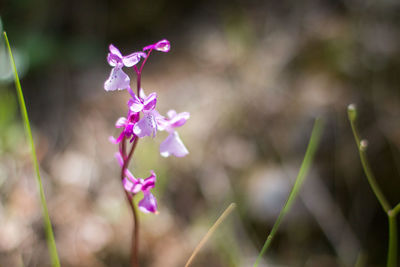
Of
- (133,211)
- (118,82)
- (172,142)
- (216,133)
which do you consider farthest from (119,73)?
(216,133)

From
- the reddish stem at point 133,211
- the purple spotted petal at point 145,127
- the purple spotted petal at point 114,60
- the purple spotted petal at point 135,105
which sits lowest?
the reddish stem at point 133,211

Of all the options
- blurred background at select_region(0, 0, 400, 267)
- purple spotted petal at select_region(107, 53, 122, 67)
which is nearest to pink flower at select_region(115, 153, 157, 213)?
purple spotted petal at select_region(107, 53, 122, 67)

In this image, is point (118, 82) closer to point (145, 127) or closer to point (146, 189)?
point (145, 127)

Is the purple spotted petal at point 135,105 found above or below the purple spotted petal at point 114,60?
below

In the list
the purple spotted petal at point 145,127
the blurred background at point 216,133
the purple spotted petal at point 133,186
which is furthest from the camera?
the blurred background at point 216,133

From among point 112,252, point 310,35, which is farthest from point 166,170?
point 310,35

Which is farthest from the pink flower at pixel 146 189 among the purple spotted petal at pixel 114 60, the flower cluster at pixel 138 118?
the purple spotted petal at pixel 114 60

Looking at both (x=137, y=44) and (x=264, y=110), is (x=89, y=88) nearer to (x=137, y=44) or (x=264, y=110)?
(x=137, y=44)

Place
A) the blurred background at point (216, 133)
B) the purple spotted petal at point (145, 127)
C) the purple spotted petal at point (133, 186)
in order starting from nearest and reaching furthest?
the purple spotted petal at point (145, 127) → the purple spotted petal at point (133, 186) → the blurred background at point (216, 133)

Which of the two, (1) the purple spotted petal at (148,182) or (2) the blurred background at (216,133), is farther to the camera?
(2) the blurred background at (216,133)

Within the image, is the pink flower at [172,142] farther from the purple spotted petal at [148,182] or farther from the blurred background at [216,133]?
the blurred background at [216,133]
